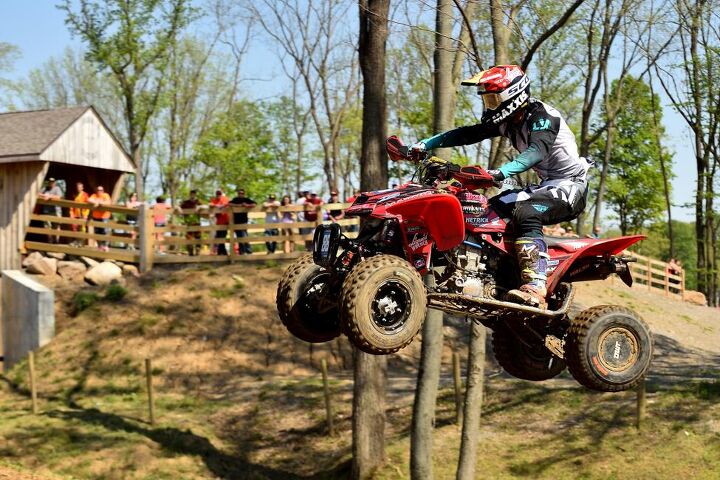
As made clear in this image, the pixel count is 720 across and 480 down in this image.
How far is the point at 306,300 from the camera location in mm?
7109

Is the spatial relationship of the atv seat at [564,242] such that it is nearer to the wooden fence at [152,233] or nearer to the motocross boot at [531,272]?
the motocross boot at [531,272]

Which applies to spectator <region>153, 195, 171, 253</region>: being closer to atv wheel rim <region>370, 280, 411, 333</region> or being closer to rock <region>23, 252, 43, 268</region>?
rock <region>23, 252, 43, 268</region>

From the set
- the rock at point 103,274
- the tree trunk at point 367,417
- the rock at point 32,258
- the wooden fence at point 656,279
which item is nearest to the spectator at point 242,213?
the rock at point 103,274

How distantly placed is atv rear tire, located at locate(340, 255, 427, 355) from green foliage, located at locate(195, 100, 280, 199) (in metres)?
41.7

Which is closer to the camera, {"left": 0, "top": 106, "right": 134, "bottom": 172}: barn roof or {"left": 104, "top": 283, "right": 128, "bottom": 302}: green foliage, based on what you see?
{"left": 104, "top": 283, "right": 128, "bottom": 302}: green foliage

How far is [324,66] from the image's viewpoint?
41.1m

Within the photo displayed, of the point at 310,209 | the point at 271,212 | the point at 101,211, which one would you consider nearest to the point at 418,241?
the point at 310,209

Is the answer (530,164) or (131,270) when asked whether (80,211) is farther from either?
(530,164)

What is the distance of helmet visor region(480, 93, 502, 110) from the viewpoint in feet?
23.3

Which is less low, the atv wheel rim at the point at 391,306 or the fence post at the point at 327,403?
the atv wheel rim at the point at 391,306

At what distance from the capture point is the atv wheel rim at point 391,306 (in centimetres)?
641

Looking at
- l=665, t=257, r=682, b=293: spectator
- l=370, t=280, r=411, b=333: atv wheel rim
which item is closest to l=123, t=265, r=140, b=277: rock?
l=370, t=280, r=411, b=333: atv wheel rim

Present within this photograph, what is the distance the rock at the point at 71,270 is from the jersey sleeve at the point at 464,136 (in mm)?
20177

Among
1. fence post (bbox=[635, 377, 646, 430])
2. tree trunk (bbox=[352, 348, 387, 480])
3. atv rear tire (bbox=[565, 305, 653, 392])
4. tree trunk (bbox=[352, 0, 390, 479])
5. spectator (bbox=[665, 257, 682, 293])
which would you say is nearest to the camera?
atv rear tire (bbox=[565, 305, 653, 392])
